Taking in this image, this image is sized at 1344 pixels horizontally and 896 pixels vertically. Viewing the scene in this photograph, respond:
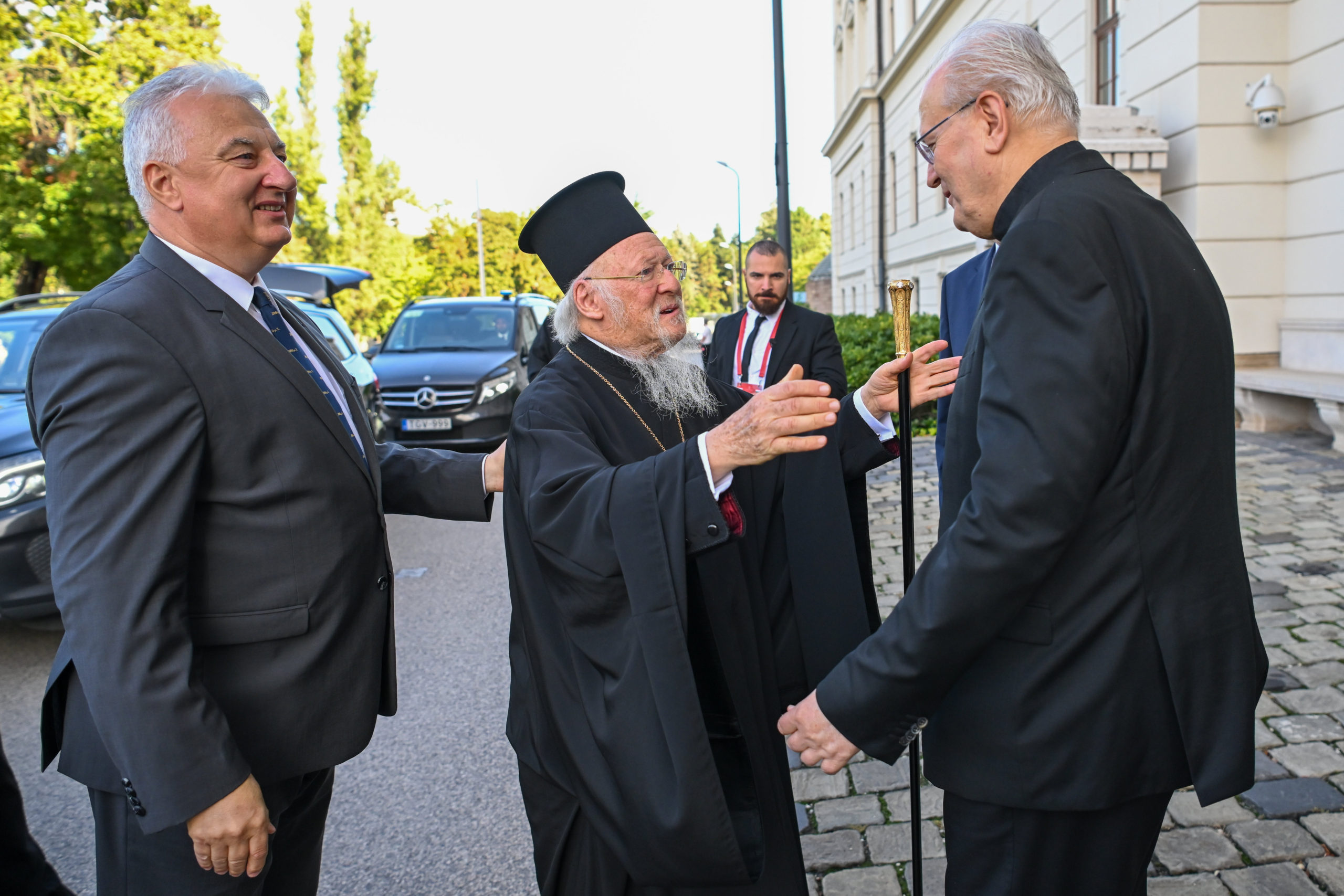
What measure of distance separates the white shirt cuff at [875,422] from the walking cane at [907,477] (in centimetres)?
32

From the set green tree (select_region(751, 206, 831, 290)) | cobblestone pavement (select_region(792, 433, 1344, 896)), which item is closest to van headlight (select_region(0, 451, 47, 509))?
cobblestone pavement (select_region(792, 433, 1344, 896))

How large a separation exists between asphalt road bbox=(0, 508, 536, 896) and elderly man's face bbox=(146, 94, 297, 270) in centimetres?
101

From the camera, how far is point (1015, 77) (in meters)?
1.94

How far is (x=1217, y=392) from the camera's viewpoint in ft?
5.76

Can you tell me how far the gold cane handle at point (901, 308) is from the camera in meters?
2.26

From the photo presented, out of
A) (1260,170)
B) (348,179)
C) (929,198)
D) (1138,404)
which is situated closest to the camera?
(1138,404)

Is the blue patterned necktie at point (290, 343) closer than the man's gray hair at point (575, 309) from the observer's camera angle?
Yes

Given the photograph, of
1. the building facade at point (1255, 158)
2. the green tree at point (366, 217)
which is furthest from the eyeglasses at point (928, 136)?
the green tree at point (366, 217)

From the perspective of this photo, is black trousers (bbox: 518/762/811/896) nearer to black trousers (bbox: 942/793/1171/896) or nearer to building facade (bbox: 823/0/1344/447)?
black trousers (bbox: 942/793/1171/896)

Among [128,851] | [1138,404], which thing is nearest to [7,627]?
[128,851]

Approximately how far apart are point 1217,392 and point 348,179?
150 feet

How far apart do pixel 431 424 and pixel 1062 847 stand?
1029cm

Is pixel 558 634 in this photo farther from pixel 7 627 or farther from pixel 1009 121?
pixel 7 627

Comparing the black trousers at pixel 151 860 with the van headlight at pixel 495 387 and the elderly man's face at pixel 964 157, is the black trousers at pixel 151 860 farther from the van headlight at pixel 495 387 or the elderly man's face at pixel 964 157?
the van headlight at pixel 495 387
